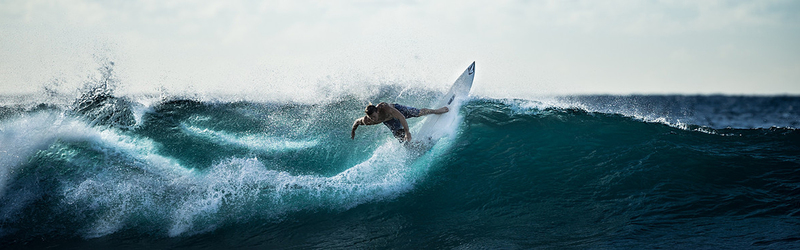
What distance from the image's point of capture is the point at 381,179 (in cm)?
572

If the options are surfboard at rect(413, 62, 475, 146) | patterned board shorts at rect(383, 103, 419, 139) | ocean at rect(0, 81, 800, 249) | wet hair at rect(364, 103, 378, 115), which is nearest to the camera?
ocean at rect(0, 81, 800, 249)

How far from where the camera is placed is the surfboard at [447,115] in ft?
21.2

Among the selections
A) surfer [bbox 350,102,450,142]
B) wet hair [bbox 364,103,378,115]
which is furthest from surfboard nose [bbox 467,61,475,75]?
wet hair [bbox 364,103,378,115]

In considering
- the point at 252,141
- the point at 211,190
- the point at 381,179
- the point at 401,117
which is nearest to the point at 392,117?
the point at 401,117

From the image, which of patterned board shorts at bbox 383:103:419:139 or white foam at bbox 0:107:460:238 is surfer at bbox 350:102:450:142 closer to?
patterned board shorts at bbox 383:103:419:139

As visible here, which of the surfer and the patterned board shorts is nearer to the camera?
the surfer

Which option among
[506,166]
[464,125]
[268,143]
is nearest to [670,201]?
[506,166]

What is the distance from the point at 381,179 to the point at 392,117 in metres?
0.89

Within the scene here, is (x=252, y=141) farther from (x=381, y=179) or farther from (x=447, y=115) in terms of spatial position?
(x=447, y=115)

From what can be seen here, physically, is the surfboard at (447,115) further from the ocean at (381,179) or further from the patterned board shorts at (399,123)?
the patterned board shorts at (399,123)

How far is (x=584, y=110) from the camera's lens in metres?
7.55

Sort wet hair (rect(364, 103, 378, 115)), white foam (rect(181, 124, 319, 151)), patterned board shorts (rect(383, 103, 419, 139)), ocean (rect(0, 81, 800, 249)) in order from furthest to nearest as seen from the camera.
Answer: white foam (rect(181, 124, 319, 151)) < patterned board shorts (rect(383, 103, 419, 139)) < wet hair (rect(364, 103, 378, 115)) < ocean (rect(0, 81, 800, 249))

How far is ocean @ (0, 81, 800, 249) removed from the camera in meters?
4.76

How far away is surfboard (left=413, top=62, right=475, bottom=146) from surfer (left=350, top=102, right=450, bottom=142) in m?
0.32
